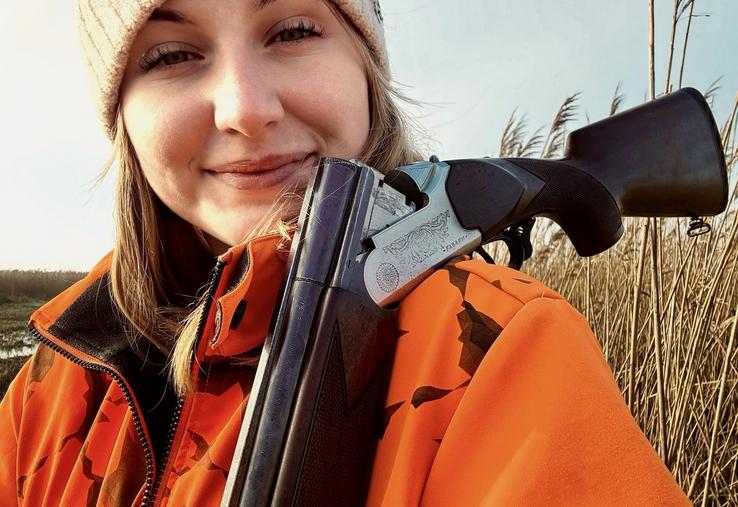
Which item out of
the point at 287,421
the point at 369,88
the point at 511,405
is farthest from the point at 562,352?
the point at 369,88

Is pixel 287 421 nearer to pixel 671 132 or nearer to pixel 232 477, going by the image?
pixel 232 477

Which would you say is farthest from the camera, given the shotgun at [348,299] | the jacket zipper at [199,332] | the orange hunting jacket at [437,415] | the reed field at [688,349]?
the reed field at [688,349]

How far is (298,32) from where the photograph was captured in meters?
1.21

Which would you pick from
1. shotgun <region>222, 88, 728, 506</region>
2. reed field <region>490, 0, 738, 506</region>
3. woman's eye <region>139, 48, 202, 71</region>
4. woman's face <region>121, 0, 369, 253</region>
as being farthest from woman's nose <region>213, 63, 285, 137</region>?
reed field <region>490, 0, 738, 506</region>

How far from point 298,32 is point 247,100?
21cm

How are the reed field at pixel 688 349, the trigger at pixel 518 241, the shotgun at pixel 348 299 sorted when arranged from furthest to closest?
the reed field at pixel 688 349
the trigger at pixel 518 241
the shotgun at pixel 348 299

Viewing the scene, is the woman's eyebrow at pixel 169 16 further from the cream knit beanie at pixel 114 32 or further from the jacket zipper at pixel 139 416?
the jacket zipper at pixel 139 416

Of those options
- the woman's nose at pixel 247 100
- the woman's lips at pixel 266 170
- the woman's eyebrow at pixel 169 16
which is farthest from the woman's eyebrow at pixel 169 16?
the woman's lips at pixel 266 170

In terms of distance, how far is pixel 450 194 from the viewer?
1106mm

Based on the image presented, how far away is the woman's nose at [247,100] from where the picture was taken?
3.65ft

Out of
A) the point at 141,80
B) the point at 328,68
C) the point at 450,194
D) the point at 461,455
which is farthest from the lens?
the point at 141,80

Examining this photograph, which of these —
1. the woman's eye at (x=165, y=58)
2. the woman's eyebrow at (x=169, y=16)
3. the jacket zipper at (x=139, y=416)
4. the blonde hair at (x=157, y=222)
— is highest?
the woman's eyebrow at (x=169, y=16)

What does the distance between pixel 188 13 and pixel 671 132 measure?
1107 mm

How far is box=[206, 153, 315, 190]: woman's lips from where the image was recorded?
47.8 inches
